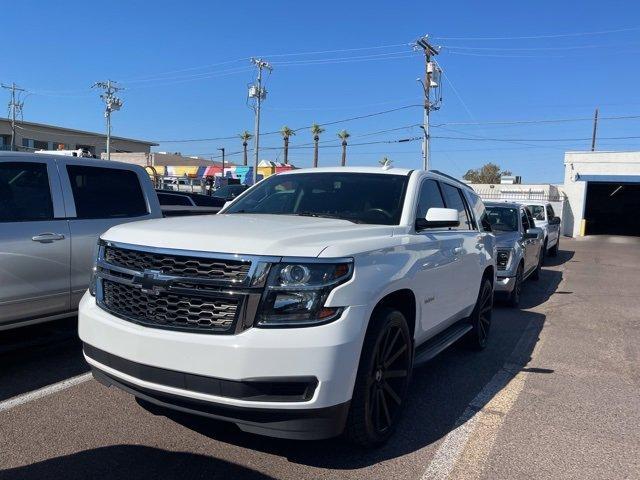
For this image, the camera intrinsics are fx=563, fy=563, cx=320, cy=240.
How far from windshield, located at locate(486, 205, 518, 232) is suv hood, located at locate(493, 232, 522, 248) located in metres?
0.59

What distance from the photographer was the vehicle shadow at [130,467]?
3223 mm

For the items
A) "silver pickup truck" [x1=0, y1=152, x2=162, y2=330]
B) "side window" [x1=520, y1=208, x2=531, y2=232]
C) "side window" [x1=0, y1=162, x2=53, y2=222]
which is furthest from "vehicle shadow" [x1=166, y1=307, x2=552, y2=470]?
"side window" [x1=520, y1=208, x2=531, y2=232]

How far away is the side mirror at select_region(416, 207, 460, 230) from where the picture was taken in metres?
4.18

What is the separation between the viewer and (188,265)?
3.19m

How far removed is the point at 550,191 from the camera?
33.9 meters

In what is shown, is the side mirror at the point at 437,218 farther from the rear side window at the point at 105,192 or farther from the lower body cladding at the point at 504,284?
the lower body cladding at the point at 504,284

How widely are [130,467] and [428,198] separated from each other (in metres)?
3.12

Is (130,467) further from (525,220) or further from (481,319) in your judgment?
(525,220)

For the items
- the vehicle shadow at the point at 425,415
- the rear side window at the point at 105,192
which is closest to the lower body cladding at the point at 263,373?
the vehicle shadow at the point at 425,415

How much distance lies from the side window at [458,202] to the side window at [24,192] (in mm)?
3680

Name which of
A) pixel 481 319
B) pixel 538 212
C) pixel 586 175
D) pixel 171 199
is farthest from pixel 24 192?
pixel 586 175

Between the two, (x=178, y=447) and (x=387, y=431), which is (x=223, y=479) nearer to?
(x=178, y=447)

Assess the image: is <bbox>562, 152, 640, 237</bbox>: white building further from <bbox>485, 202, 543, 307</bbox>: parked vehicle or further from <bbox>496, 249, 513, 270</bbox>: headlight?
<bbox>496, 249, 513, 270</bbox>: headlight

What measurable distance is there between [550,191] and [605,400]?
3144 cm
